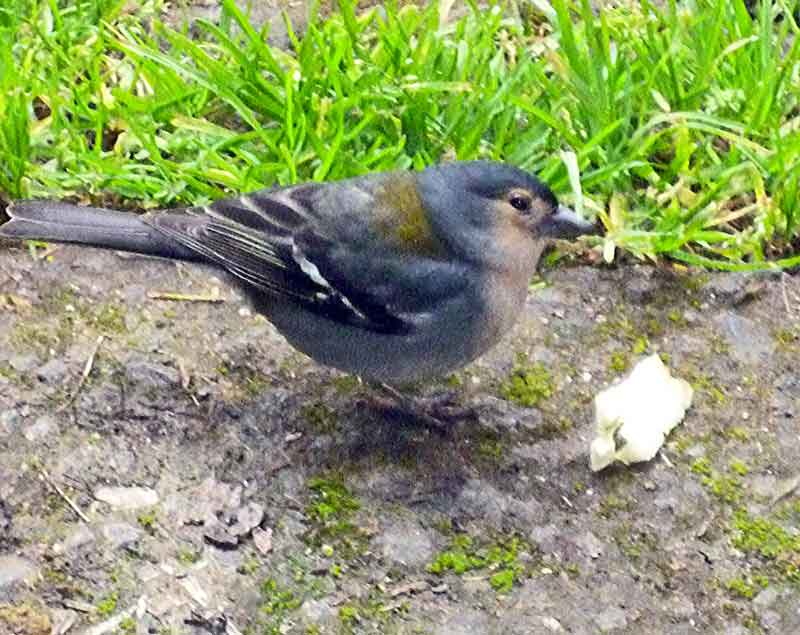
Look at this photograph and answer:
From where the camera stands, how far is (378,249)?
3604mm

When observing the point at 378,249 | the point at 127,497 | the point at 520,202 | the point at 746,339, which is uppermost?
the point at 520,202

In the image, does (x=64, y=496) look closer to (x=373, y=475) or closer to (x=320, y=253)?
(x=373, y=475)

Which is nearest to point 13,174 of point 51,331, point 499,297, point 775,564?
point 51,331

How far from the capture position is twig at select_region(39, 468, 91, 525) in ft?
11.2

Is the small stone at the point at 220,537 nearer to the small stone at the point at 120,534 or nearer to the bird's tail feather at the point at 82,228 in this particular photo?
the small stone at the point at 120,534

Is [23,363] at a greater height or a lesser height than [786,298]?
lesser

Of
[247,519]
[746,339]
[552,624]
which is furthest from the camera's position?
[746,339]

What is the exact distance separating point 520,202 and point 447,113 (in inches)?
42.2

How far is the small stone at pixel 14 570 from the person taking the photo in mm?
3197

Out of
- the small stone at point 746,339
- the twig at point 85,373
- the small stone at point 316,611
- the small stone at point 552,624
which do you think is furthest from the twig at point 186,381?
the small stone at point 746,339

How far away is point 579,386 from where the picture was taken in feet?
13.0

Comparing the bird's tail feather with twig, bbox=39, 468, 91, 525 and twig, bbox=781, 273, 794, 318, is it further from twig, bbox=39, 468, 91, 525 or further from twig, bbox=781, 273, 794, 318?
twig, bbox=781, 273, 794, 318

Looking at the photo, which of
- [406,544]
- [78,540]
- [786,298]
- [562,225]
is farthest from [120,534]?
[786,298]

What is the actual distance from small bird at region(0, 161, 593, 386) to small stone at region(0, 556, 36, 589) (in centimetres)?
95
